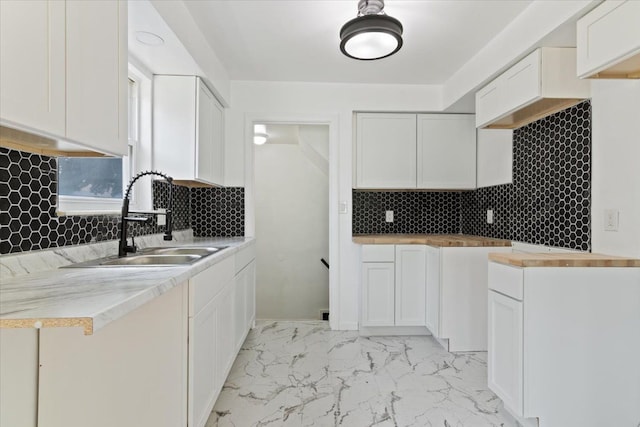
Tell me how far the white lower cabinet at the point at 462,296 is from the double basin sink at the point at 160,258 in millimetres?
1865

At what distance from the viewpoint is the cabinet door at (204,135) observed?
2701 mm

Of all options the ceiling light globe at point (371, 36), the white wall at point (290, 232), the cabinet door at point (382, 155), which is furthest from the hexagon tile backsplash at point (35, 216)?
the white wall at point (290, 232)

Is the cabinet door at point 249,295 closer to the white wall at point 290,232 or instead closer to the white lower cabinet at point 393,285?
the white lower cabinet at point 393,285

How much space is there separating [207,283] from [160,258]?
0.48m

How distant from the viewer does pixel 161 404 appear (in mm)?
1408

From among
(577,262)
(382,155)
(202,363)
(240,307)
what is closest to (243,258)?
(240,307)

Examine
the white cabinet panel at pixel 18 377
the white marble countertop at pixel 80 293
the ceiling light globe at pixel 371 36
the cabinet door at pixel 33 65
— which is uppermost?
the ceiling light globe at pixel 371 36

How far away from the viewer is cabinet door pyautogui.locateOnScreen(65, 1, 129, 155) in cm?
115

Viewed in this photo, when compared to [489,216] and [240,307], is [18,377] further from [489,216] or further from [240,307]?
[489,216]

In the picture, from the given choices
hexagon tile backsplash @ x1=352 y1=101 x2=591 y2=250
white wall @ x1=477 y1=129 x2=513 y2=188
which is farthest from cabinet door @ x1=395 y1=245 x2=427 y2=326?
white wall @ x1=477 y1=129 x2=513 y2=188

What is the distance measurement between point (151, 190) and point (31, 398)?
1.82 meters

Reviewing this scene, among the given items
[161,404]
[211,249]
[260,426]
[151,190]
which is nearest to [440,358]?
[260,426]

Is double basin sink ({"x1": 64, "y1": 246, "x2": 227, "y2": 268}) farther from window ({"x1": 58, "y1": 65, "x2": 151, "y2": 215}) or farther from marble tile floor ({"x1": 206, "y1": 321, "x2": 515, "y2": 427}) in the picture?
marble tile floor ({"x1": 206, "y1": 321, "x2": 515, "y2": 427})

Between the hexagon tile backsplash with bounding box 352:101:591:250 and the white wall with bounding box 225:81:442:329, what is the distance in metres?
0.35
